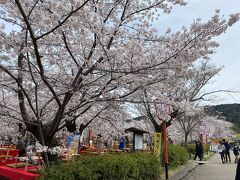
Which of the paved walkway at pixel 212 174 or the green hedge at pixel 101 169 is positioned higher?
the green hedge at pixel 101 169

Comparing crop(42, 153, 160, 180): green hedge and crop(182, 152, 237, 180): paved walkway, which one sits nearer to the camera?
crop(42, 153, 160, 180): green hedge

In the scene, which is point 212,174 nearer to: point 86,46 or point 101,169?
point 101,169

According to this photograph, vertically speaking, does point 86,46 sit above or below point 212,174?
above

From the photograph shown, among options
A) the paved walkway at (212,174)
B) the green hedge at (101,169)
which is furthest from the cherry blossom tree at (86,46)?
the paved walkway at (212,174)

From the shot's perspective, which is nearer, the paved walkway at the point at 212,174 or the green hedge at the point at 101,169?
the green hedge at the point at 101,169

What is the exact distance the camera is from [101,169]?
22.3 ft

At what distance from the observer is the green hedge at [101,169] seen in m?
5.85

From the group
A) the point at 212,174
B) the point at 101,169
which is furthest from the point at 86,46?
the point at 212,174

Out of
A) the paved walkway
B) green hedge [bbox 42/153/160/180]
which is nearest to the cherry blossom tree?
green hedge [bbox 42/153/160/180]

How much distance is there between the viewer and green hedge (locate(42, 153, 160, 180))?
5.85 meters

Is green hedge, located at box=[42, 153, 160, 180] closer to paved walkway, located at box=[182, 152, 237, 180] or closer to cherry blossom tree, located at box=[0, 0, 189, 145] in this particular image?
cherry blossom tree, located at box=[0, 0, 189, 145]

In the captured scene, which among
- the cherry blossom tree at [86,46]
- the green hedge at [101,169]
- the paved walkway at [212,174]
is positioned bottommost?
the paved walkway at [212,174]

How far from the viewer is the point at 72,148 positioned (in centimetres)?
1047

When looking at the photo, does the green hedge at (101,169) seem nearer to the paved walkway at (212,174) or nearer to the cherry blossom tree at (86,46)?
the cherry blossom tree at (86,46)
